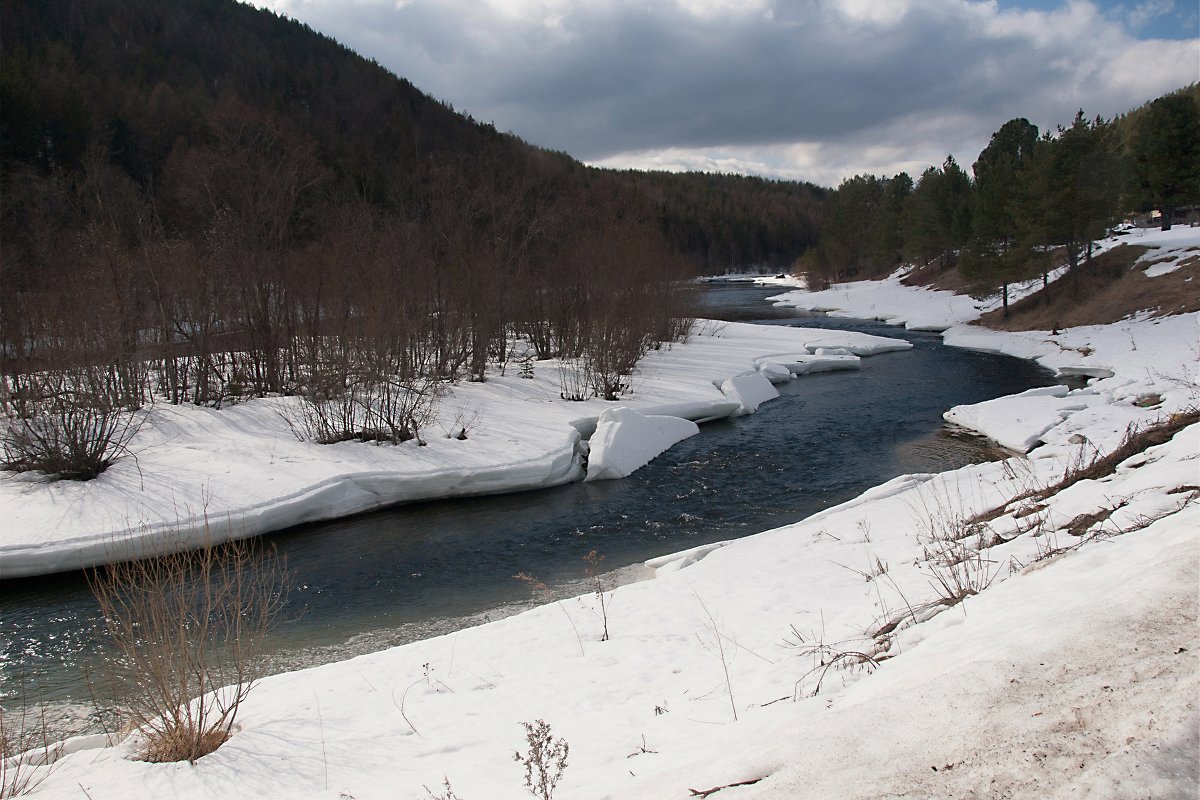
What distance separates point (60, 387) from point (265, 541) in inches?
194

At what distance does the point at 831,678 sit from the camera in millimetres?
4254

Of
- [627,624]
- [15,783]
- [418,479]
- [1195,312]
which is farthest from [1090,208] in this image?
[15,783]

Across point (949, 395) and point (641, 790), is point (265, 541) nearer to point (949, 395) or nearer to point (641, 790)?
point (641, 790)

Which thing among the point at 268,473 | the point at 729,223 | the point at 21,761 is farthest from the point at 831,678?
the point at 729,223

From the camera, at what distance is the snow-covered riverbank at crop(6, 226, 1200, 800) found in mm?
2432

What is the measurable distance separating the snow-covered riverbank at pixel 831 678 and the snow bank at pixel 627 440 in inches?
214

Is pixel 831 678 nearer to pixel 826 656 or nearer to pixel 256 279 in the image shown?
pixel 826 656

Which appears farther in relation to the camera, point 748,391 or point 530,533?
point 748,391

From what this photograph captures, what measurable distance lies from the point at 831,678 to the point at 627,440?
1136 centimetres

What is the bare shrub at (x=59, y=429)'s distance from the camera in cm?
1195

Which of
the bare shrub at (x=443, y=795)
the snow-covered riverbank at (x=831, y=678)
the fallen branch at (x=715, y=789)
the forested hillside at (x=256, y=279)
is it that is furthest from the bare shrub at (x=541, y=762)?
the forested hillside at (x=256, y=279)

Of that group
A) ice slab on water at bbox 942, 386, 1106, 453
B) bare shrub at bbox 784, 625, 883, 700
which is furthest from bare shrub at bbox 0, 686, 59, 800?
ice slab on water at bbox 942, 386, 1106, 453

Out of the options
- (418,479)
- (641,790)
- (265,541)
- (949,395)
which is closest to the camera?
(641,790)

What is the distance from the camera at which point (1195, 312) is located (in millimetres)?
24547
